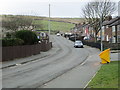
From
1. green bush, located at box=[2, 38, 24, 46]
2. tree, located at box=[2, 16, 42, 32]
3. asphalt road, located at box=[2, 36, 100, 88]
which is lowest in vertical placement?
asphalt road, located at box=[2, 36, 100, 88]

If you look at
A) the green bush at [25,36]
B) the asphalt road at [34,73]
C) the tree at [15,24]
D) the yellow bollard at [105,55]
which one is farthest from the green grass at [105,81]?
the tree at [15,24]

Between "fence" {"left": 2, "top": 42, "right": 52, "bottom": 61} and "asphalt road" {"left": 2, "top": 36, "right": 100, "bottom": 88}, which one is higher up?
"fence" {"left": 2, "top": 42, "right": 52, "bottom": 61}

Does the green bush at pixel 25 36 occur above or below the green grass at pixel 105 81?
above

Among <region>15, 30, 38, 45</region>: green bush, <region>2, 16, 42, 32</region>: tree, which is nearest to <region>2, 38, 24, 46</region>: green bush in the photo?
<region>15, 30, 38, 45</region>: green bush

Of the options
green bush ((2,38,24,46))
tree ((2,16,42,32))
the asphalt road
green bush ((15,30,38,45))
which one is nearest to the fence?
green bush ((2,38,24,46))

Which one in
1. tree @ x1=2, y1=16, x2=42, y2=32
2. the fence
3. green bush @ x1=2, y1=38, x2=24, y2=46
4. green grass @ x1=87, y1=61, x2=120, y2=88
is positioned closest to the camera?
green grass @ x1=87, y1=61, x2=120, y2=88

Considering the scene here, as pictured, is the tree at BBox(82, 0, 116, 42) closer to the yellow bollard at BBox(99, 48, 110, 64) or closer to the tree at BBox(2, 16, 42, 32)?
the tree at BBox(2, 16, 42, 32)

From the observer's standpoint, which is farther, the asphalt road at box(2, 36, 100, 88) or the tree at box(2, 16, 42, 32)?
the tree at box(2, 16, 42, 32)

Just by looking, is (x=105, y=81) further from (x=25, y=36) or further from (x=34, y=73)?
(x=25, y=36)

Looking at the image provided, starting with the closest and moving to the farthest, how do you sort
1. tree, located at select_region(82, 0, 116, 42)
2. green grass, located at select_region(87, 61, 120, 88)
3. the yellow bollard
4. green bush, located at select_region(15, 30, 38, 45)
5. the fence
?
1. green grass, located at select_region(87, 61, 120, 88)
2. the yellow bollard
3. the fence
4. green bush, located at select_region(15, 30, 38, 45)
5. tree, located at select_region(82, 0, 116, 42)

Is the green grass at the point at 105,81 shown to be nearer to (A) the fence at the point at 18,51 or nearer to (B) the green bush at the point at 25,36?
(A) the fence at the point at 18,51

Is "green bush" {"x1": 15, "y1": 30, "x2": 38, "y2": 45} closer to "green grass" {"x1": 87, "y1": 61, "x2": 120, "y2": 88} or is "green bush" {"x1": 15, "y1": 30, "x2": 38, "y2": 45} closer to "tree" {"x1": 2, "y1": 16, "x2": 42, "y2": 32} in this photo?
"tree" {"x1": 2, "y1": 16, "x2": 42, "y2": 32}

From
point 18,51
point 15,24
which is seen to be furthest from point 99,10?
point 18,51

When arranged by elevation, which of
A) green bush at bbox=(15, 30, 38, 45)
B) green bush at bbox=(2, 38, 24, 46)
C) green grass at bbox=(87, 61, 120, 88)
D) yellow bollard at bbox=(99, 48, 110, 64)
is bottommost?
green grass at bbox=(87, 61, 120, 88)
